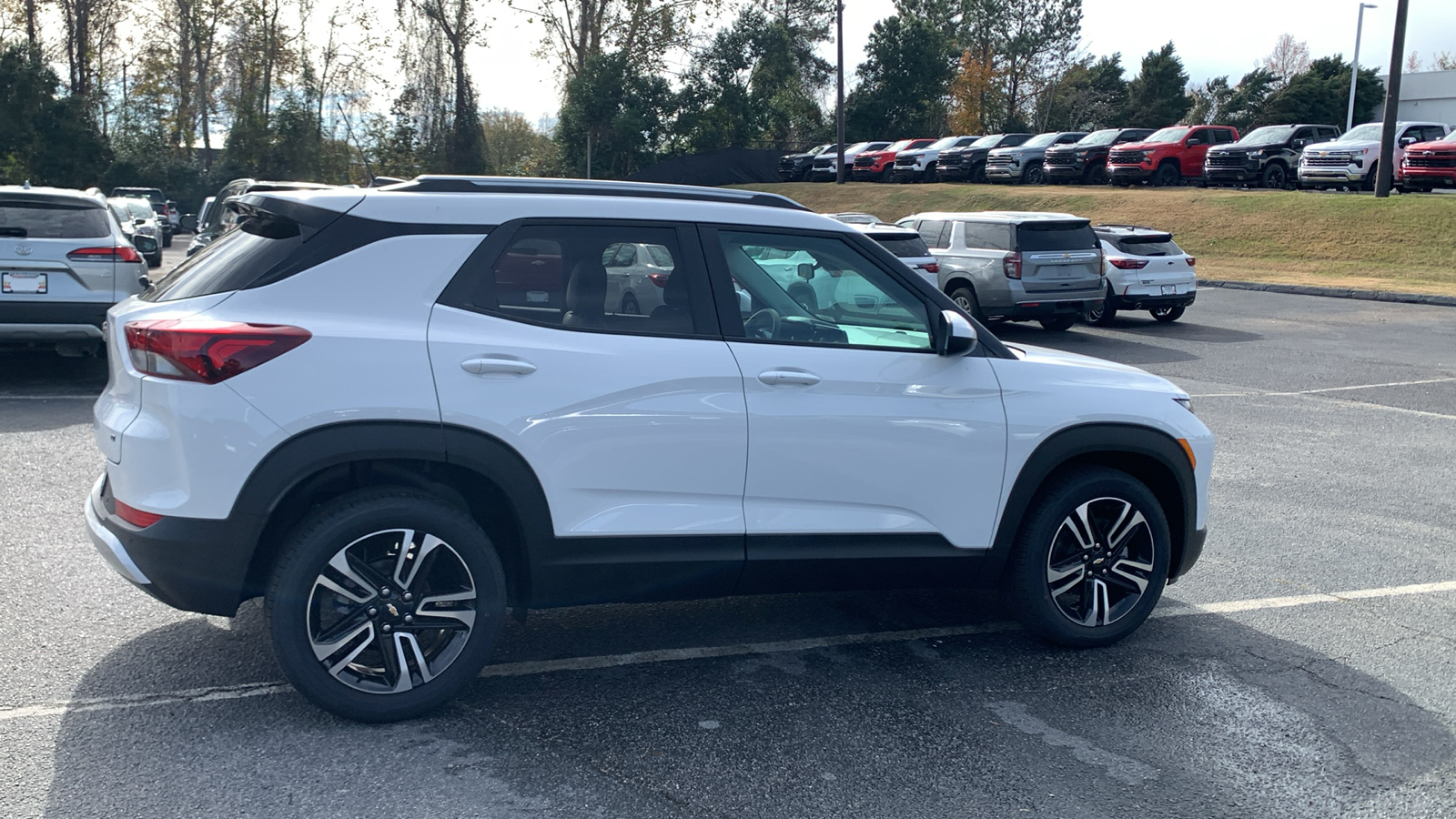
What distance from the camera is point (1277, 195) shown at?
3134 cm

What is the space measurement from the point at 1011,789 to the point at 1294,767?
0.99 meters

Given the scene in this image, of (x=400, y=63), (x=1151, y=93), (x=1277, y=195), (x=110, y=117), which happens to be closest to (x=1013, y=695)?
(x=1277, y=195)

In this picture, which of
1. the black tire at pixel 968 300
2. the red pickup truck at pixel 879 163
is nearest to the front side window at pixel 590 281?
the black tire at pixel 968 300

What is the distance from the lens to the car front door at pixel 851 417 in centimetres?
423

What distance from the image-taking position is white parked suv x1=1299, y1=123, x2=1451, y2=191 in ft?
99.0

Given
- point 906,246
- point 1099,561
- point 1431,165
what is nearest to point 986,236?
point 906,246

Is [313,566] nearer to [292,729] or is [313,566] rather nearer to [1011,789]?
[292,729]

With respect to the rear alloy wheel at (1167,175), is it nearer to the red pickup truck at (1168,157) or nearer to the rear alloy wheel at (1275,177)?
the red pickup truck at (1168,157)

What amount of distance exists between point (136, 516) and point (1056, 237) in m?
14.9

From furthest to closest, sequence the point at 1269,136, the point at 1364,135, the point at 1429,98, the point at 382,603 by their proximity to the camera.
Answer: the point at 1429,98
the point at 1269,136
the point at 1364,135
the point at 382,603

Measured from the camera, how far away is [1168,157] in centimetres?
3562

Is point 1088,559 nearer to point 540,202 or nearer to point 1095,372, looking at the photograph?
point 1095,372

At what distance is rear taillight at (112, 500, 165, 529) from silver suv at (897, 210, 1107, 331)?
1370cm

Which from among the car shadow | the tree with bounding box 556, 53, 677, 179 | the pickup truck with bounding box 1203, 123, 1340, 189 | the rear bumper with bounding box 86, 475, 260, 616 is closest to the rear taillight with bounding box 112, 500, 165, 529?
the rear bumper with bounding box 86, 475, 260, 616
